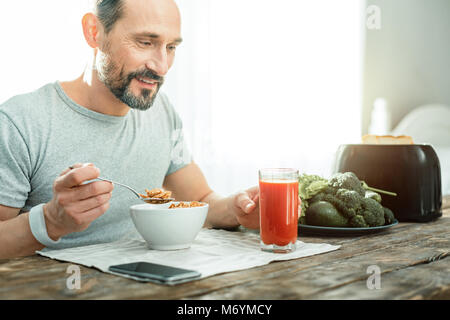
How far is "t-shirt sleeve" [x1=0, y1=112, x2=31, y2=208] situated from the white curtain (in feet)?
3.16

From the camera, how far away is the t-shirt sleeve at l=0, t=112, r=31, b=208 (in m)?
1.23

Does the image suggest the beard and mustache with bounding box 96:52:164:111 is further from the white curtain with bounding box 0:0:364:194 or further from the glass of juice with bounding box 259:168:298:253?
the white curtain with bounding box 0:0:364:194

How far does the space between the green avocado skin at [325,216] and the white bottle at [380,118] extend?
3405mm

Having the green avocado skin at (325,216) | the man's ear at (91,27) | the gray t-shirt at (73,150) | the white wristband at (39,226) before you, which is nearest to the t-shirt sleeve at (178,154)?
the gray t-shirt at (73,150)

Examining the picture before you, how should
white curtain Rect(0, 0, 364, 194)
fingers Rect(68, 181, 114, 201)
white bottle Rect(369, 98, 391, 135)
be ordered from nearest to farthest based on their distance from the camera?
1. fingers Rect(68, 181, 114, 201)
2. white curtain Rect(0, 0, 364, 194)
3. white bottle Rect(369, 98, 391, 135)

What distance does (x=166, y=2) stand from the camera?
1.41 meters

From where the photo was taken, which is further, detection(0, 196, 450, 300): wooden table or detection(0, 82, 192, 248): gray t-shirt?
detection(0, 82, 192, 248): gray t-shirt

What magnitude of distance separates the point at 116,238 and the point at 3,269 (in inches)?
24.7

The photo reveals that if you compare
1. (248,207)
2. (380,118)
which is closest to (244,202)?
(248,207)

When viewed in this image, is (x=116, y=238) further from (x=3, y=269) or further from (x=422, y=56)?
(x=422, y=56)

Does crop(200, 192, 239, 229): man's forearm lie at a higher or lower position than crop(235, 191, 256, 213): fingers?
lower

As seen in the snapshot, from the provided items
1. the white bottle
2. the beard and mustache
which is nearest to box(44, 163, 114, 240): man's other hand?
the beard and mustache
